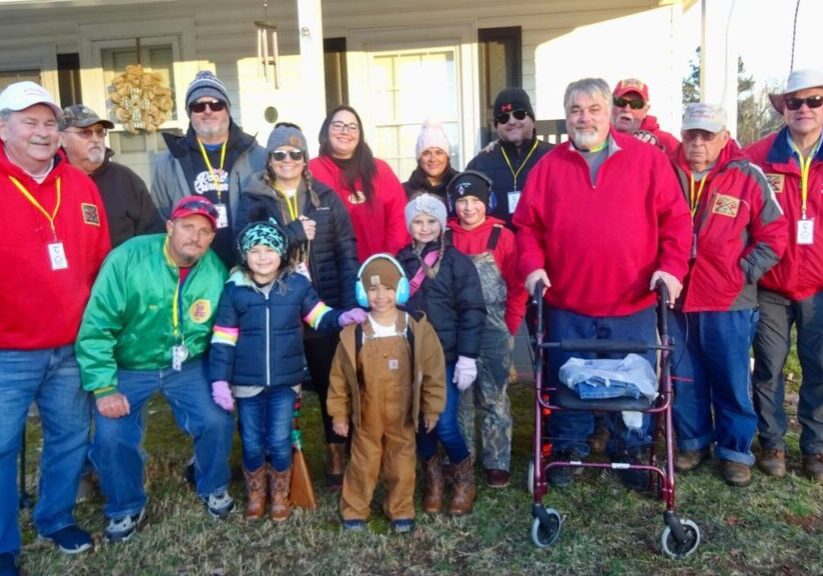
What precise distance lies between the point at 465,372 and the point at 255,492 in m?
1.22

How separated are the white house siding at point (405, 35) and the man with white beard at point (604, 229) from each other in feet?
16.6

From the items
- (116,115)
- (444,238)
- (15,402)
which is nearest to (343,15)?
(116,115)

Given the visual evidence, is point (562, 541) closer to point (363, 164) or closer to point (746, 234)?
point (746, 234)

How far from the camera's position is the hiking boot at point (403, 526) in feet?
11.4

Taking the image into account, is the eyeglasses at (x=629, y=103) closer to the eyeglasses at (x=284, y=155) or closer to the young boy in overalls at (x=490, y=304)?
the young boy in overalls at (x=490, y=304)

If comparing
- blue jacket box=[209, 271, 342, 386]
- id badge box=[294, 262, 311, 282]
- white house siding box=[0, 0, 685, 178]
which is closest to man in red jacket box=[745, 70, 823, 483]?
id badge box=[294, 262, 311, 282]

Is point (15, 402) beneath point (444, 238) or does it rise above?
beneath

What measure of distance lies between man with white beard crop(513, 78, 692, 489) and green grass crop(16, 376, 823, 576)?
15.7 inches

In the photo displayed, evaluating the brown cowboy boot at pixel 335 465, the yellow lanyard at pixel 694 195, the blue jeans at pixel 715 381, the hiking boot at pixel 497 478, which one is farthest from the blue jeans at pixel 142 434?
the yellow lanyard at pixel 694 195

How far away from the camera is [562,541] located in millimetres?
3371

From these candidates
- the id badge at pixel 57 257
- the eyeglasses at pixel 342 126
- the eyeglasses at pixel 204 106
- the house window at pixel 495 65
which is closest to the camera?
the id badge at pixel 57 257

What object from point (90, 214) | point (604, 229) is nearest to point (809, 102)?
point (604, 229)

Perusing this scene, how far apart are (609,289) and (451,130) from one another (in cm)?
559

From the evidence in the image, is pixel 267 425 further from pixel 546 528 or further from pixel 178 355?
pixel 546 528
